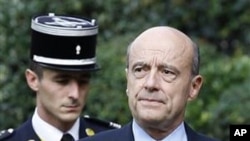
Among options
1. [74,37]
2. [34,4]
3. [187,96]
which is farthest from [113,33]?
[187,96]

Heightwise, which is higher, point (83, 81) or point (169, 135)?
point (169, 135)

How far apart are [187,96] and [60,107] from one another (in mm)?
1410

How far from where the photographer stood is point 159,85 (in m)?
5.87

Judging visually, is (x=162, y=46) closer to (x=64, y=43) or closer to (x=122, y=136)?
(x=122, y=136)

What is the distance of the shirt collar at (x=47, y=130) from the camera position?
7.36 m

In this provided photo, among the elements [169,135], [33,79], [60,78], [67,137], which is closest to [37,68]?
[33,79]

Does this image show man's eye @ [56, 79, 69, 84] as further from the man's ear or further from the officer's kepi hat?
the man's ear

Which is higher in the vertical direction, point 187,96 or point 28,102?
point 187,96

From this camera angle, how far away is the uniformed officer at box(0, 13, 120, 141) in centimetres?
734

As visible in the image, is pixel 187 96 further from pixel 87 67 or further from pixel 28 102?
pixel 28 102

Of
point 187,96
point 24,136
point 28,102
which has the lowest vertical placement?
point 28,102

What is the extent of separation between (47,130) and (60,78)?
11.3 inches

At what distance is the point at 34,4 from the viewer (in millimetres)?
11281

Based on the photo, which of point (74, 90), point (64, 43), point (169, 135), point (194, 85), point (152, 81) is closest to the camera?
point (152, 81)
